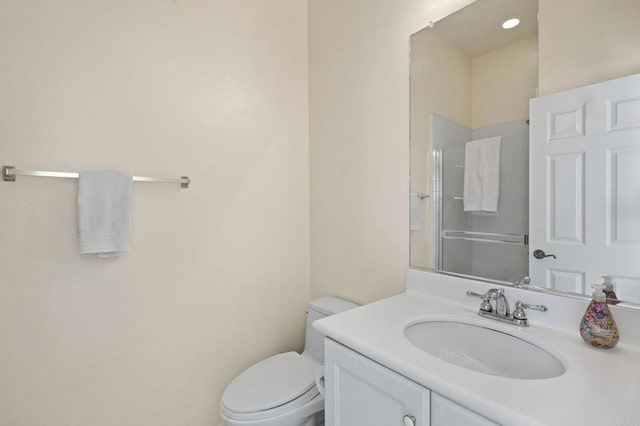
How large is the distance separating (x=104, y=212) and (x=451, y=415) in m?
1.36

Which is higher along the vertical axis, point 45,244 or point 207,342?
point 45,244

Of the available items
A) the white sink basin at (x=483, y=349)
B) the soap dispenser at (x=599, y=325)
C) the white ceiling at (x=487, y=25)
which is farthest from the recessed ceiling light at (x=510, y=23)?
the white sink basin at (x=483, y=349)

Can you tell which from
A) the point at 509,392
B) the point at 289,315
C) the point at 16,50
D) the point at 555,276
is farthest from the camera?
the point at 289,315

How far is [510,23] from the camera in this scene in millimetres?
1079

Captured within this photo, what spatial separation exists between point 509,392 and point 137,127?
159 centimetres

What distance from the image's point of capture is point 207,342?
154cm

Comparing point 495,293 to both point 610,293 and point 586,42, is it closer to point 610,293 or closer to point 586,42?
point 610,293

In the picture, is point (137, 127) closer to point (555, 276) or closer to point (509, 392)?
point (509, 392)

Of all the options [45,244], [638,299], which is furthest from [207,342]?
[638,299]

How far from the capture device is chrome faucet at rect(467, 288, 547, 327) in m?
0.97

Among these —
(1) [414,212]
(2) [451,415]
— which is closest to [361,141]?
(1) [414,212]

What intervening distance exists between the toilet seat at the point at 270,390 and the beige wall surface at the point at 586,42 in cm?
145

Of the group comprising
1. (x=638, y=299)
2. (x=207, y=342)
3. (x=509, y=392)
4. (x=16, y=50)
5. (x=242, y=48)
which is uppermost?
(x=242, y=48)

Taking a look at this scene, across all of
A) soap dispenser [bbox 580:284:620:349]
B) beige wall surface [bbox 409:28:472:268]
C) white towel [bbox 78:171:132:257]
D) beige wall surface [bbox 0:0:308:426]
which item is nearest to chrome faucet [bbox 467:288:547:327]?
soap dispenser [bbox 580:284:620:349]
